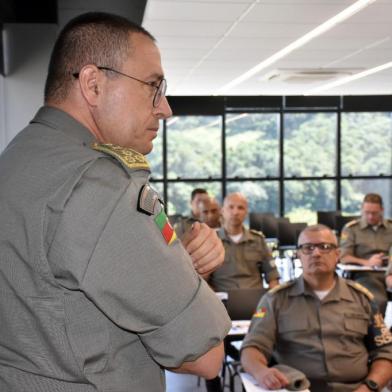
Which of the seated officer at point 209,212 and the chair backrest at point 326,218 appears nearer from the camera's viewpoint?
the seated officer at point 209,212

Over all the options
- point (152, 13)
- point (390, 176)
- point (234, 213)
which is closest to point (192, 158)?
point (390, 176)

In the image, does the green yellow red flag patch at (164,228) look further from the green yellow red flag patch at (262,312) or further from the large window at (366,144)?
the large window at (366,144)

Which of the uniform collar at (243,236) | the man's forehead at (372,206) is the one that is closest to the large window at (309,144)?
the man's forehead at (372,206)

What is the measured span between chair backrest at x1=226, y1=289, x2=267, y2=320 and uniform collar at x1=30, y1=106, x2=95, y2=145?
161 inches

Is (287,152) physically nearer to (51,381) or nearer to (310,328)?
(310,328)

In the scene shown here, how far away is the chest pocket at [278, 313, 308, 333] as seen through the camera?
398cm

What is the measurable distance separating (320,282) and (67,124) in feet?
10.3

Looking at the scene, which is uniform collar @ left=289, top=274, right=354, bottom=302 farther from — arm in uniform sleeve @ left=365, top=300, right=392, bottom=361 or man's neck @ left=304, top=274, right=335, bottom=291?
arm in uniform sleeve @ left=365, top=300, right=392, bottom=361

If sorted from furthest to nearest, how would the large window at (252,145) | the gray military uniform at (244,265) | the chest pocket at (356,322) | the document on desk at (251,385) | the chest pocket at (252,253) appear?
the large window at (252,145), the chest pocket at (252,253), the gray military uniform at (244,265), the chest pocket at (356,322), the document on desk at (251,385)

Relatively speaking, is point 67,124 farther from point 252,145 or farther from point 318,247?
point 252,145

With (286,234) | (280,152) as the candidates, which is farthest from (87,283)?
(280,152)

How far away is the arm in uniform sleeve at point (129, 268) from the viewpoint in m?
1.06

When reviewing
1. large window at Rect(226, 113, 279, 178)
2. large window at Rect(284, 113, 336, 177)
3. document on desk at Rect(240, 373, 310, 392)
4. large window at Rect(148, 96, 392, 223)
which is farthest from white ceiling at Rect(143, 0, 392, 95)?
large window at Rect(284, 113, 336, 177)

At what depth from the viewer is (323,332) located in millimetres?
3953
